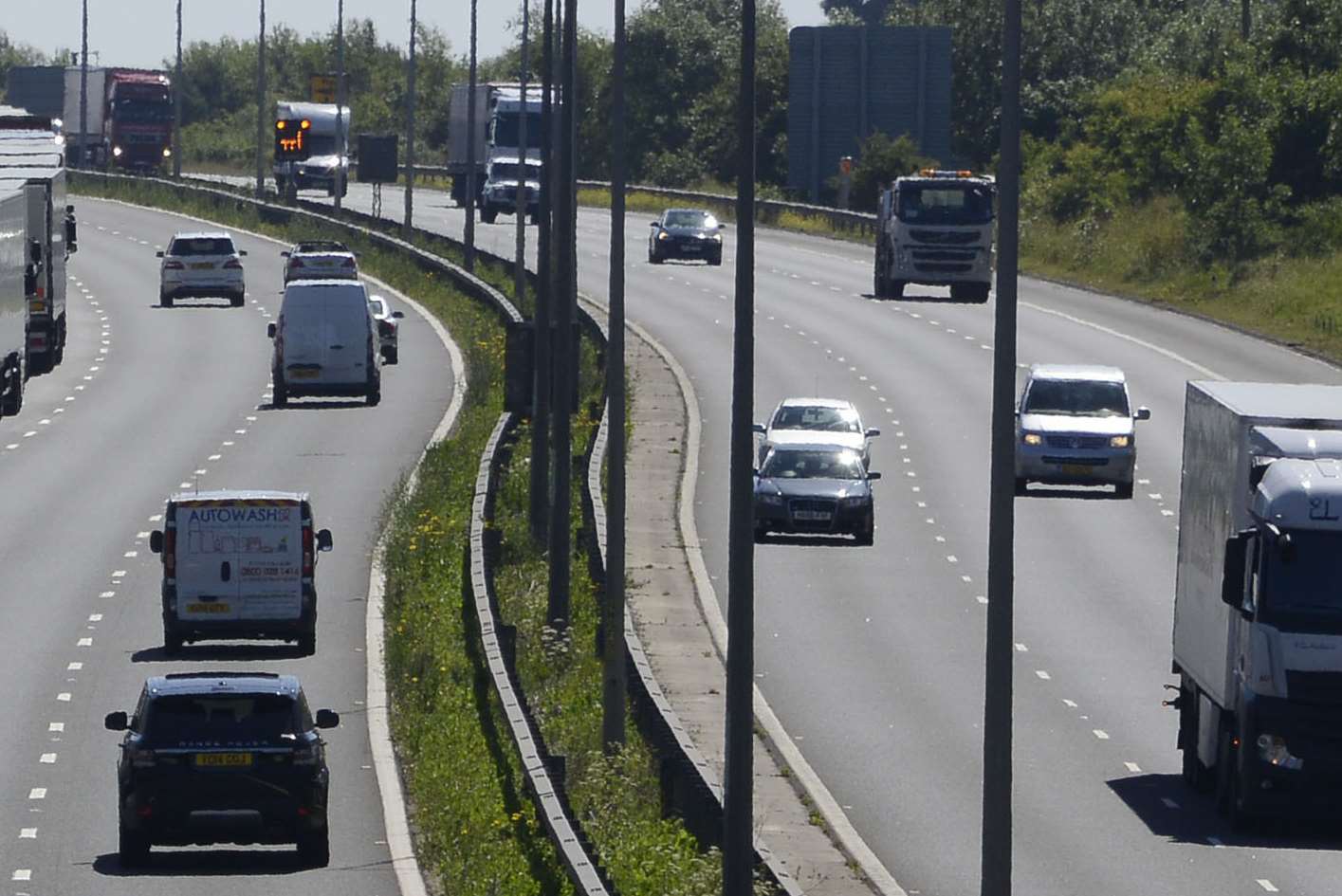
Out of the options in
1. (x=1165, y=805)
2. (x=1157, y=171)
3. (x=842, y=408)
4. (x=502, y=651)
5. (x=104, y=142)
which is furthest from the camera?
(x=104, y=142)

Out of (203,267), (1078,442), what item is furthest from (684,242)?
(1078,442)

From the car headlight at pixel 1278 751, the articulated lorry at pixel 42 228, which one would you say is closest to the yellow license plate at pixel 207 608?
the car headlight at pixel 1278 751

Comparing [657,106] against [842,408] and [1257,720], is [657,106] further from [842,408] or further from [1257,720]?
[1257,720]

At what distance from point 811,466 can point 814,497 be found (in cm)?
58

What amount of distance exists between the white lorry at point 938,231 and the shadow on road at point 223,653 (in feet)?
114

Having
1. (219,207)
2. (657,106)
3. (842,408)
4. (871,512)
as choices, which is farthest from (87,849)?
(657,106)

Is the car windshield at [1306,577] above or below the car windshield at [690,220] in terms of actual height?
below

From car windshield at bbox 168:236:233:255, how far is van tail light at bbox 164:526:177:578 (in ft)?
137

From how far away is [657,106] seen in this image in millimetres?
137875

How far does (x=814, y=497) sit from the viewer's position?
42.2 m

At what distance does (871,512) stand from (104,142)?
88788 mm

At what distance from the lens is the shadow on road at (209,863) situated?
23328 millimetres

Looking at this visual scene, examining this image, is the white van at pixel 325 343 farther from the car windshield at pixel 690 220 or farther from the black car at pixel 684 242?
the car windshield at pixel 690 220

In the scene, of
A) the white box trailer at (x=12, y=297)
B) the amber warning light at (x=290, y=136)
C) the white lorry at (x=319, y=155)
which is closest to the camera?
the white box trailer at (x=12, y=297)
